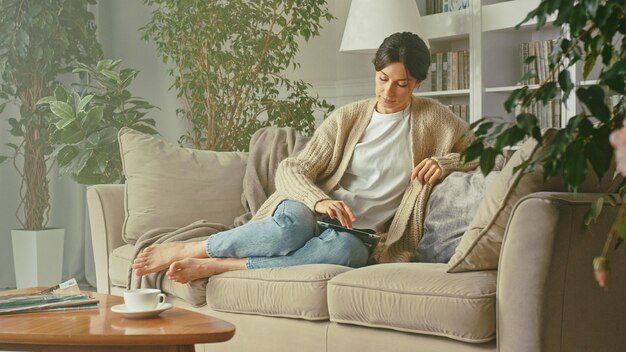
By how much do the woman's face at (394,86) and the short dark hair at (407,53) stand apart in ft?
0.05

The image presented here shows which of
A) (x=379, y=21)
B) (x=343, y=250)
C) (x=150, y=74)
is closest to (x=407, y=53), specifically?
(x=343, y=250)

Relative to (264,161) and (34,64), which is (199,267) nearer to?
(264,161)

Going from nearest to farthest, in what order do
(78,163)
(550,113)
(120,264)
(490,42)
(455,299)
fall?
1. (455,299)
2. (120,264)
3. (78,163)
4. (550,113)
5. (490,42)

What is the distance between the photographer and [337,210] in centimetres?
283

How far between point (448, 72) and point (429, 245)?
227 cm

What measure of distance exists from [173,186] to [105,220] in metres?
0.28

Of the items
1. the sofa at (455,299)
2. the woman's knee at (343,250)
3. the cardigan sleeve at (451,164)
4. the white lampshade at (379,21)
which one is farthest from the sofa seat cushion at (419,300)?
the white lampshade at (379,21)

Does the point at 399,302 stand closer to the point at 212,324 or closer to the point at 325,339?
the point at 325,339

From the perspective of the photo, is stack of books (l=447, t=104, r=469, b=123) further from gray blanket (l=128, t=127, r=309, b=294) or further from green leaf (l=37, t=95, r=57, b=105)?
green leaf (l=37, t=95, r=57, b=105)

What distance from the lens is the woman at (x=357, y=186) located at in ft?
9.21

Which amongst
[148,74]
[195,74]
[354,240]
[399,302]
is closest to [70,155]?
[195,74]

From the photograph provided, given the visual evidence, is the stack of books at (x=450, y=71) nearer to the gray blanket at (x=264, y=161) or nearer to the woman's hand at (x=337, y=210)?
the gray blanket at (x=264, y=161)

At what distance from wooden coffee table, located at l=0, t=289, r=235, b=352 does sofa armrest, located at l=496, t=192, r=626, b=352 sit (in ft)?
2.09

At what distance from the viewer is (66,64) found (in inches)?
197
